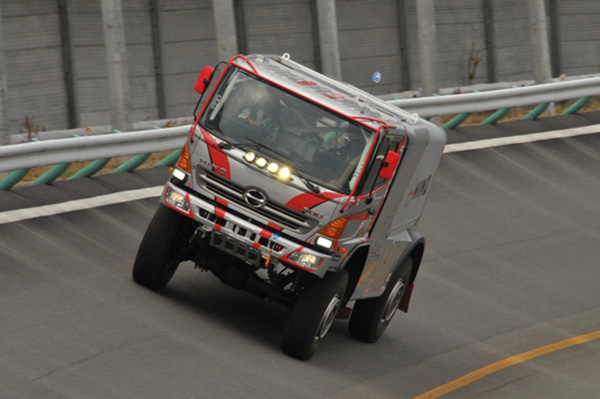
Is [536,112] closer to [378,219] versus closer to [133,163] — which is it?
[133,163]

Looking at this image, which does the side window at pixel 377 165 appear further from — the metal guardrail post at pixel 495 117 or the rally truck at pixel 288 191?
the metal guardrail post at pixel 495 117

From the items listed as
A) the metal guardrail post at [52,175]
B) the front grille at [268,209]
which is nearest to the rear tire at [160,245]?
the front grille at [268,209]

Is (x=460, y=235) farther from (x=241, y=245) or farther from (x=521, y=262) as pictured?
(x=241, y=245)

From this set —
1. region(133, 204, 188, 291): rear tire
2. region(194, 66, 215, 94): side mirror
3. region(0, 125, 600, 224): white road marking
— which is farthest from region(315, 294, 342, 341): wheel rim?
region(0, 125, 600, 224): white road marking

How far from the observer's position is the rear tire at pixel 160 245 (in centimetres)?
1041

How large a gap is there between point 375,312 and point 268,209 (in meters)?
2.11

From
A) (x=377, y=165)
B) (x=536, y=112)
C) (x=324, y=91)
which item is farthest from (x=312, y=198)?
(x=536, y=112)

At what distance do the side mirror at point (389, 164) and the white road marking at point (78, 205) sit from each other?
486cm

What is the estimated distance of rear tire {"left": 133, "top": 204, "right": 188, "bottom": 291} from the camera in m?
10.4

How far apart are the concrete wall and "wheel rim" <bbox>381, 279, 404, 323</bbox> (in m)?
6.07

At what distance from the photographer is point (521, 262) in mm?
14703

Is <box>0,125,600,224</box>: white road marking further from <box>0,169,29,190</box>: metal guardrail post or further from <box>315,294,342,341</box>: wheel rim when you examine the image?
<box>315,294,342,341</box>: wheel rim

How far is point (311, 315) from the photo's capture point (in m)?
9.94

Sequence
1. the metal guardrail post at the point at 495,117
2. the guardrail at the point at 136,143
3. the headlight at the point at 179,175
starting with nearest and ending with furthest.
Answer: the headlight at the point at 179,175 < the guardrail at the point at 136,143 < the metal guardrail post at the point at 495,117
